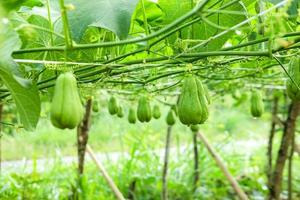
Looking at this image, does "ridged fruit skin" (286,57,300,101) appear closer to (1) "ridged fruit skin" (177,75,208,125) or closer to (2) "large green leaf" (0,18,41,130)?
(1) "ridged fruit skin" (177,75,208,125)

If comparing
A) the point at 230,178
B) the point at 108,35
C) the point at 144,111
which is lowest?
the point at 230,178

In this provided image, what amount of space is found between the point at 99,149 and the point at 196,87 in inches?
220

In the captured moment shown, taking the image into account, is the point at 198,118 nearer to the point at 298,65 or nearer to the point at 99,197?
the point at 298,65

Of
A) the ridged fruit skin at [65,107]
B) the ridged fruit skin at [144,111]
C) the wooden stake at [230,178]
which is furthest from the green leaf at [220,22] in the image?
the wooden stake at [230,178]

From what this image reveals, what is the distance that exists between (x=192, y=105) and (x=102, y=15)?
19 centimetres

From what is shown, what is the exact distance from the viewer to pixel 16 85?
0.79 metres

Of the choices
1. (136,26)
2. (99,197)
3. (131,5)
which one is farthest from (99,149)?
(131,5)

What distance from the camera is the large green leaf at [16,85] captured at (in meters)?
0.71

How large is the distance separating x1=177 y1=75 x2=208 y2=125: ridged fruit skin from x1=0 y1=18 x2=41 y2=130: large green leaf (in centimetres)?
22

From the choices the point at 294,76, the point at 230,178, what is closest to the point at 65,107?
the point at 294,76

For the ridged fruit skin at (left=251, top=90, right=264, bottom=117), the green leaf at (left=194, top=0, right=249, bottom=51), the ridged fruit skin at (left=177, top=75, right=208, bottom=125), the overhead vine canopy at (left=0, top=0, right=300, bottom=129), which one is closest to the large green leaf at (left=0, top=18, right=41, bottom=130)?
the overhead vine canopy at (left=0, top=0, right=300, bottom=129)

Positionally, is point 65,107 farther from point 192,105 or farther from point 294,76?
point 294,76

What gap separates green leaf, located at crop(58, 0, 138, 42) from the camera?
0.79m

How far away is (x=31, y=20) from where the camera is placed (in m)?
0.95
